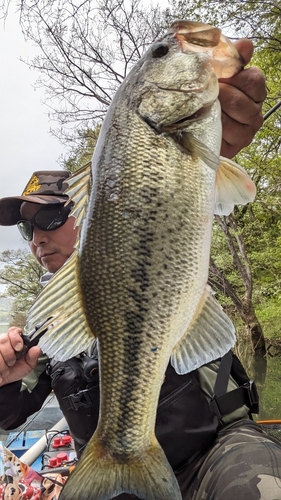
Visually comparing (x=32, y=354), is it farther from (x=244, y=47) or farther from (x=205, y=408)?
(x=244, y=47)

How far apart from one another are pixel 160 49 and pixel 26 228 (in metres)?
2.04

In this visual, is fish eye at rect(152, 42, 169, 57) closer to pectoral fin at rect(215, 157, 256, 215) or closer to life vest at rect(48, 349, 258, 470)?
pectoral fin at rect(215, 157, 256, 215)

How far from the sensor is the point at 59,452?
4188mm

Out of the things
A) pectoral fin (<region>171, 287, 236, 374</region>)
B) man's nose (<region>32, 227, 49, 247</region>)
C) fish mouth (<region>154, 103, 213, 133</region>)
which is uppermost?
fish mouth (<region>154, 103, 213, 133</region>)

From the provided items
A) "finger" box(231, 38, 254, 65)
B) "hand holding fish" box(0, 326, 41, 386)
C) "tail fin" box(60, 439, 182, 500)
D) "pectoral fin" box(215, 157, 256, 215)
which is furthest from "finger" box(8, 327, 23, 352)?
"finger" box(231, 38, 254, 65)

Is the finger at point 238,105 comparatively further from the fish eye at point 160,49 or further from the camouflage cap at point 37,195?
the camouflage cap at point 37,195

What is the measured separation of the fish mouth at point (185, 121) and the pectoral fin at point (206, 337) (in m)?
0.55

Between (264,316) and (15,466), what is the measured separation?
13168 mm

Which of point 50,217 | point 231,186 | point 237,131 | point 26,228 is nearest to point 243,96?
point 237,131

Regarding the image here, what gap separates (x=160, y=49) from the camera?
148 cm

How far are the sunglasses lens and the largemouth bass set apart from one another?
1.89m

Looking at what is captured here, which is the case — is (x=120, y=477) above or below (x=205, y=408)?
above

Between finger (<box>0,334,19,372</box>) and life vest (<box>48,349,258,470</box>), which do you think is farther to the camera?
life vest (<box>48,349,258,470</box>)

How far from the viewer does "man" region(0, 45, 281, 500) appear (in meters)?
1.83
